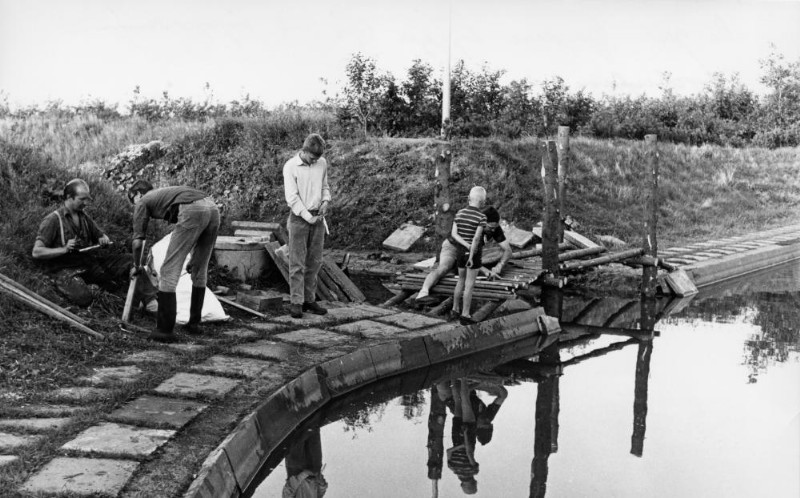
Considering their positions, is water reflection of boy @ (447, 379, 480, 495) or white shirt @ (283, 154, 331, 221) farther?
white shirt @ (283, 154, 331, 221)

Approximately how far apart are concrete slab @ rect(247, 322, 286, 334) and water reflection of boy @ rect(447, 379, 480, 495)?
183cm

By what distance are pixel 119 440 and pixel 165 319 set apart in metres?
2.43

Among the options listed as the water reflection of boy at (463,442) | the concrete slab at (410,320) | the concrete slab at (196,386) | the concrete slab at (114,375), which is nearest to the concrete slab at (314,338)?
the concrete slab at (410,320)

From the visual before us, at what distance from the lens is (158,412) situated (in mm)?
5148

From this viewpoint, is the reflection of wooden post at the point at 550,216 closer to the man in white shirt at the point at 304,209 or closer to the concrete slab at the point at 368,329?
the concrete slab at the point at 368,329

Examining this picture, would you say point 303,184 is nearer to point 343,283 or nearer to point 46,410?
point 343,283

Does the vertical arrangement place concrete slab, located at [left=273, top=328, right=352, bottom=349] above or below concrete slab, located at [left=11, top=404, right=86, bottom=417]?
below

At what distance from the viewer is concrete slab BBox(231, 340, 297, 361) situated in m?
6.79

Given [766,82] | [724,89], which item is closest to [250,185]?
[766,82]

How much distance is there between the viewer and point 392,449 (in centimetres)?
563

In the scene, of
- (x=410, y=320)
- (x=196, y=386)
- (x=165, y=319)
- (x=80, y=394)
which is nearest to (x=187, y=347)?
(x=165, y=319)

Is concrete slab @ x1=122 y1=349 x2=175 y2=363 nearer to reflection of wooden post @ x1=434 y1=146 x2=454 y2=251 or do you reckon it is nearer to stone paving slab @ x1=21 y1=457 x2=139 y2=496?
stone paving slab @ x1=21 y1=457 x2=139 y2=496

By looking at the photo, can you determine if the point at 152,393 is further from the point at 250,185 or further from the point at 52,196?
the point at 250,185

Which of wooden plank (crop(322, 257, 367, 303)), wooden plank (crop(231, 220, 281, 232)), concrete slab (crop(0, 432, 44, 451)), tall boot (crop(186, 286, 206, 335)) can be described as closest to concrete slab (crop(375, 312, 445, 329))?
wooden plank (crop(322, 257, 367, 303))
